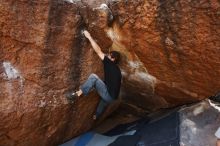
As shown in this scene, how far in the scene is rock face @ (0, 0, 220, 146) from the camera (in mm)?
4062

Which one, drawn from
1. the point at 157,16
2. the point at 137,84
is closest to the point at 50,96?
the point at 137,84

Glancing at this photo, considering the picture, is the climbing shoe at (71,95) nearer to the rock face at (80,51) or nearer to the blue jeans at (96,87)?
the rock face at (80,51)

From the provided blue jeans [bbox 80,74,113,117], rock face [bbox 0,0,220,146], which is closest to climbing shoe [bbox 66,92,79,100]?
rock face [bbox 0,0,220,146]

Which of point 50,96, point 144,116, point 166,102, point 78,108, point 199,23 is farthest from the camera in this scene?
point 144,116

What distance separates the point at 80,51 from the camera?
466 cm

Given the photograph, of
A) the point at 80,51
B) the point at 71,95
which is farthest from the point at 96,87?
the point at 80,51

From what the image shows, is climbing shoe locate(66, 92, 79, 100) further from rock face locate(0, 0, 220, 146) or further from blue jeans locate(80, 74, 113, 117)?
blue jeans locate(80, 74, 113, 117)

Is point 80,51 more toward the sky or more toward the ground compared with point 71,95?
more toward the sky

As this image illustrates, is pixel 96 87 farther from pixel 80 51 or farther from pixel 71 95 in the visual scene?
pixel 80 51

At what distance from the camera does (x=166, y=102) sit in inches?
217

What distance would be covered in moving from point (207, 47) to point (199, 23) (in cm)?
33

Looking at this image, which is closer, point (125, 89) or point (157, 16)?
point (157, 16)

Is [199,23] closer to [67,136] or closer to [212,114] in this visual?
[212,114]

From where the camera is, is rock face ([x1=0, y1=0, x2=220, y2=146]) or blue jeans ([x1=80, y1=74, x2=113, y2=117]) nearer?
rock face ([x1=0, y1=0, x2=220, y2=146])
